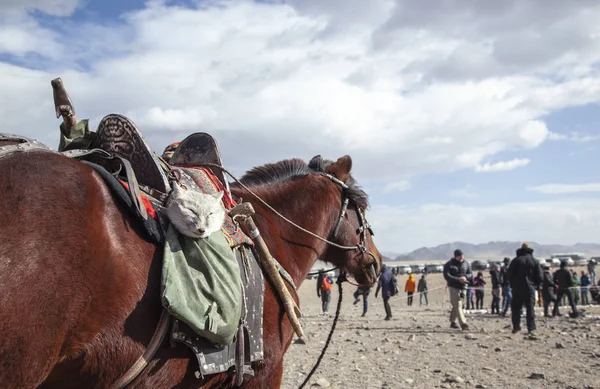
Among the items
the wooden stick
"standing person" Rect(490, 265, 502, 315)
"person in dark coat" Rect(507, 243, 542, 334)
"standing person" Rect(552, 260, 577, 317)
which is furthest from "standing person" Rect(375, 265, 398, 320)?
the wooden stick

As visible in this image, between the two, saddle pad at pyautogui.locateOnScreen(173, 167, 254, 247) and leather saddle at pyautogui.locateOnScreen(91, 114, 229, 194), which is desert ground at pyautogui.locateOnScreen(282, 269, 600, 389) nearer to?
saddle pad at pyautogui.locateOnScreen(173, 167, 254, 247)

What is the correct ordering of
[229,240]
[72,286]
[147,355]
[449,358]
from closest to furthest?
1. [72,286]
2. [147,355]
3. [229,240]
4. [449,358]

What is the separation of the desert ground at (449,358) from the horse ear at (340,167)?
12.6ft

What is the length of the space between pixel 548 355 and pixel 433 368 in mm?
2517

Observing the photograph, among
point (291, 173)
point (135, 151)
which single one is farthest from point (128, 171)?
point (291, 173)

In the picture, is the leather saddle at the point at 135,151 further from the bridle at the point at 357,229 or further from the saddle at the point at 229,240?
the bridle at the point at 357,229

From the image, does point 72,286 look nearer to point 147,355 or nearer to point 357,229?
point 147,355

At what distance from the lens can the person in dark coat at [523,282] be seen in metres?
13.3

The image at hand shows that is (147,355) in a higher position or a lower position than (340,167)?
lower

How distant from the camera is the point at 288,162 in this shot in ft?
16.0

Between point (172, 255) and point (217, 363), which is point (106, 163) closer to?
point (172, 255)

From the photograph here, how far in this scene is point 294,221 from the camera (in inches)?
180

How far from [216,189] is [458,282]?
38.6 feet

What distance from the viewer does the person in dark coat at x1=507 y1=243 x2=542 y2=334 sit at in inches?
523
